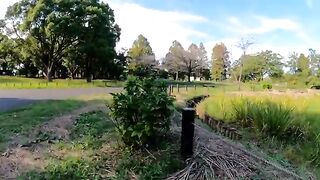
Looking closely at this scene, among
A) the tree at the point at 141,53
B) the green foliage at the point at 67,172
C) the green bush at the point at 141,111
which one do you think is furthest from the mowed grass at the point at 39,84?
the tree at the point at 141,53

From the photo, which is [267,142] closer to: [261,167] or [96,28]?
[261,167]

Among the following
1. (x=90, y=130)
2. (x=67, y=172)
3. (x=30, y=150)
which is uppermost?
(x=90, y=130)

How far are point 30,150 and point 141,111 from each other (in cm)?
175

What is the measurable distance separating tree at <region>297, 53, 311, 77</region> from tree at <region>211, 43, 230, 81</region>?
56.0 ft

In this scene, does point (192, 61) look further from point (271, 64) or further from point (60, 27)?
point (60, 27)

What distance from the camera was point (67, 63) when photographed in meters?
51.3

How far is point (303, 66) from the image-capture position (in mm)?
60688

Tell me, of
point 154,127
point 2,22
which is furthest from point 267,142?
point 2,22

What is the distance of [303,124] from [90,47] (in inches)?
1221

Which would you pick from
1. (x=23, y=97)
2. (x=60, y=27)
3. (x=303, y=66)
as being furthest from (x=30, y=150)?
(x=303, y=66)

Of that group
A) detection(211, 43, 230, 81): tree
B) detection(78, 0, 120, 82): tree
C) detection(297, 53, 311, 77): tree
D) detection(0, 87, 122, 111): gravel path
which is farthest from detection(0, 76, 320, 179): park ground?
detection(211, 43, 230, 81): tree

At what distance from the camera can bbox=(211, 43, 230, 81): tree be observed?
77375 millimetres

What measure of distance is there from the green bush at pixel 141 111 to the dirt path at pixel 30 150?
119 centimetres

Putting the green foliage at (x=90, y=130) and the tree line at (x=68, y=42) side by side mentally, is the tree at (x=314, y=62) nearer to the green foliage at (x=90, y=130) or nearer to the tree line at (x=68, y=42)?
the tree line at (x=68, y=42)
